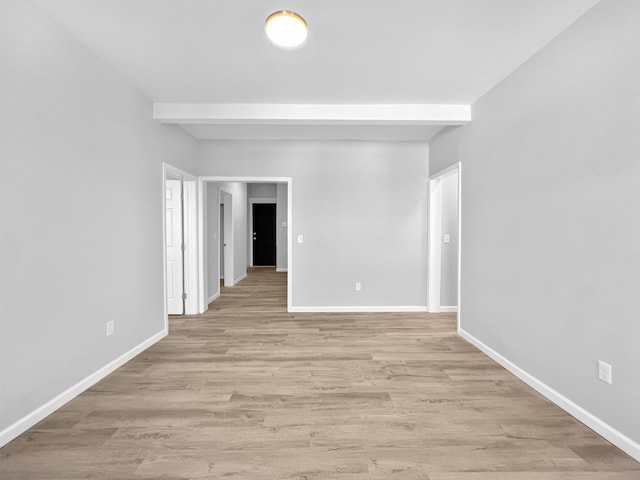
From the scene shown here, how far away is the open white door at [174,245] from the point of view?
4.64 meters

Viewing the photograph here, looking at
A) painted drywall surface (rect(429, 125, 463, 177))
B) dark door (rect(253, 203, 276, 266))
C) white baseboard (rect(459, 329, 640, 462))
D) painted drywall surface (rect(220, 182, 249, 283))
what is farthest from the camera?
dark door (rect(253, 203, 276, 266))

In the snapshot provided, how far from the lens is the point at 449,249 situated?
5.13 metres

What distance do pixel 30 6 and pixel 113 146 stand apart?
3.54 ft

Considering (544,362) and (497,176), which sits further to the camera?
(497,176)

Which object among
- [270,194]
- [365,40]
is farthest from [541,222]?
[270,194]

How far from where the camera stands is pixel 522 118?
109 inches

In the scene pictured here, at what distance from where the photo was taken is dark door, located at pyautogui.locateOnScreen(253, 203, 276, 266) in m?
11.0

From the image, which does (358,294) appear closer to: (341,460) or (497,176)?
(497,176)

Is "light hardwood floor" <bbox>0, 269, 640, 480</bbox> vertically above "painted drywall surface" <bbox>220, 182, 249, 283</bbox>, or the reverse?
"painted drywall surface" <bbox>220, 182, 249, 283</bbox>

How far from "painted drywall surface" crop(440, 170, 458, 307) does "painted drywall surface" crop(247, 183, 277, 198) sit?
6.74 meters

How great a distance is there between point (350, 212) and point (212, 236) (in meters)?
2.40

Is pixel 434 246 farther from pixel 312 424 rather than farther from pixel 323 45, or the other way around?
pixel 312 424

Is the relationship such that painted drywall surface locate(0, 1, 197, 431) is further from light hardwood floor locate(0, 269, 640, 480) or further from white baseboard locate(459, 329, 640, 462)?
white baseboard locate(459, 329, 640, 462)

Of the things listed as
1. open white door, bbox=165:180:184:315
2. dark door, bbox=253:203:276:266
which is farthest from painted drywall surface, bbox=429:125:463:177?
dark door, bbox=253:203:276:266
